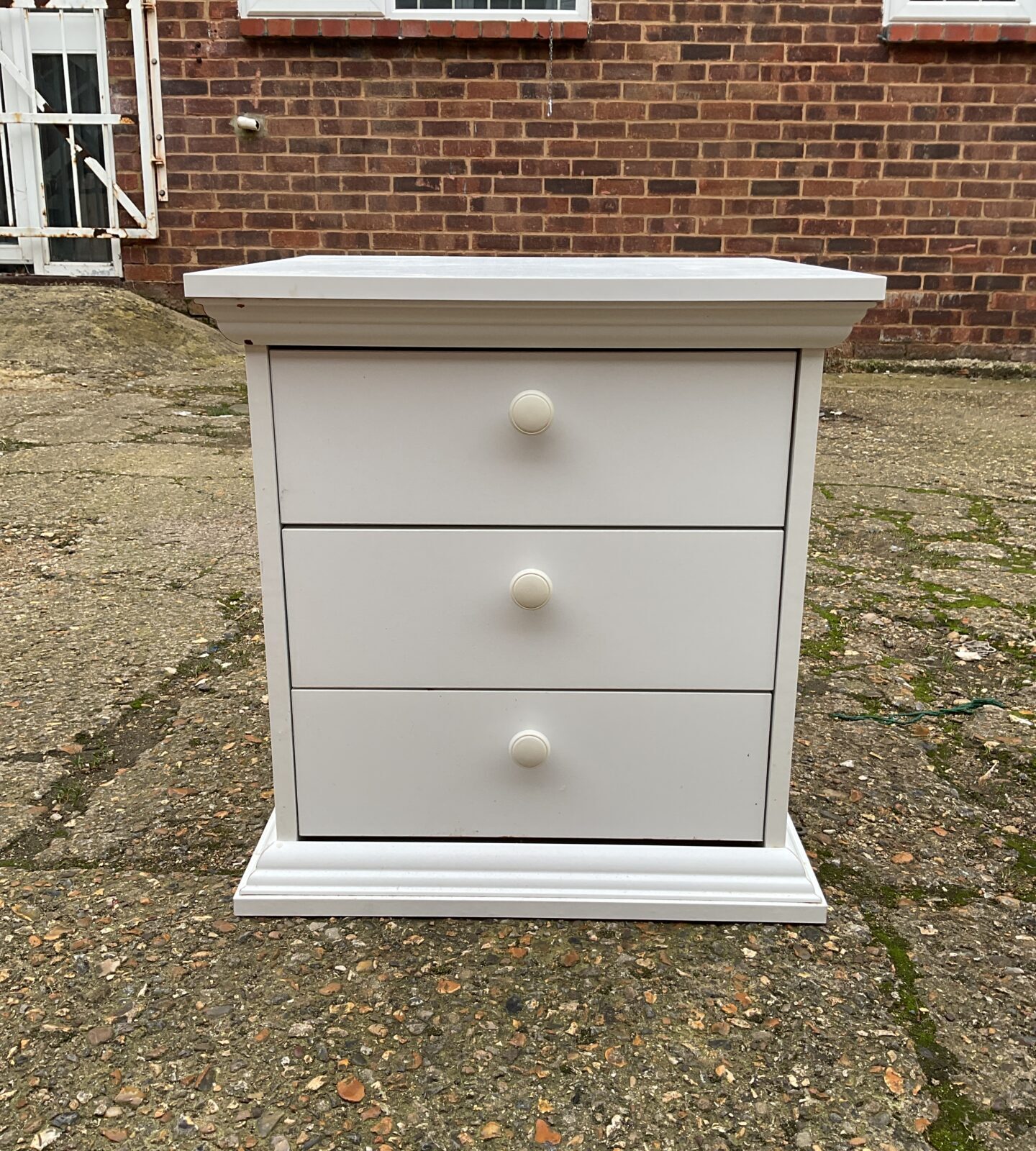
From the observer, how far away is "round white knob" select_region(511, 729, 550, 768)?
4.11 ft

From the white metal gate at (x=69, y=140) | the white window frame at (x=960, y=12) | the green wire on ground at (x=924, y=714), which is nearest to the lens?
the green wire on ground at (x=924, y=714)

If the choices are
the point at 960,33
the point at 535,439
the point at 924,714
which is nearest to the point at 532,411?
the point at 535,439

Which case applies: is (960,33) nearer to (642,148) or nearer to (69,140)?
(642,148)

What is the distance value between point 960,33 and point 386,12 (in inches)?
101

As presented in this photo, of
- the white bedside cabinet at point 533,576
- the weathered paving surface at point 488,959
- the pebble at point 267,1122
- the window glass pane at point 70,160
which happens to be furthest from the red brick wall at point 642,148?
the pebble at point 267,1122

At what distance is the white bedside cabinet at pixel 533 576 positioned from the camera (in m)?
1.11

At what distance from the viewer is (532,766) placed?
1.27m

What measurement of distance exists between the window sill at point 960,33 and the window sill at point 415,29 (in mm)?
1378

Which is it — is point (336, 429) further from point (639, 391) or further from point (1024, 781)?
point (1024, 781)

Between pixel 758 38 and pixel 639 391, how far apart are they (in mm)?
4187

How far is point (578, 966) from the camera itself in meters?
1.18

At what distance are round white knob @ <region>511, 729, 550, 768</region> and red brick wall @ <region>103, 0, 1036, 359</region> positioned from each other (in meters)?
3.98

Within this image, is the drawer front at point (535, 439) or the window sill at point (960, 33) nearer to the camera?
the drawer front at point (535, 439)

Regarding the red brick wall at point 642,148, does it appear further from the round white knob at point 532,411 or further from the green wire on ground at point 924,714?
the round white knob at point 532,411
